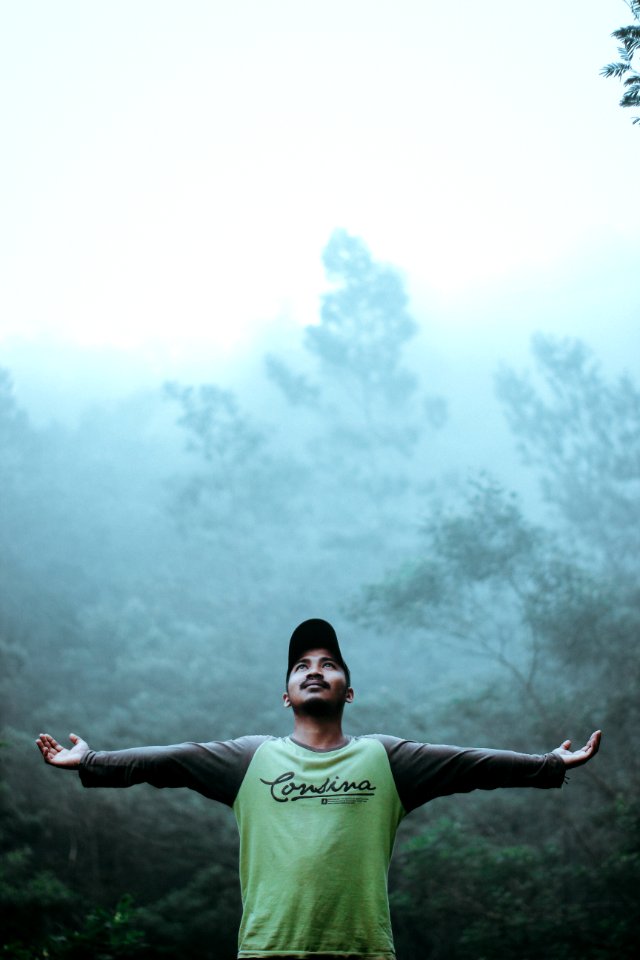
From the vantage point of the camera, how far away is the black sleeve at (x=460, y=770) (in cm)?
167

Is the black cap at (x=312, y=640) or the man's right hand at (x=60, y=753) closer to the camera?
the man's right hand at (x=60, y=753)

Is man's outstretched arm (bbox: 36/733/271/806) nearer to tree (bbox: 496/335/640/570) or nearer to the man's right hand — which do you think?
the man's right hand

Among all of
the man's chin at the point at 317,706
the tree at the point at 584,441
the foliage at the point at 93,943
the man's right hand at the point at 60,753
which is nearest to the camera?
the man's right hand at the point at 60,753

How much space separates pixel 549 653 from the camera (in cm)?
1120

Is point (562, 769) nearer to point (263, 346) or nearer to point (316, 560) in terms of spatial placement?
point (316, 560)

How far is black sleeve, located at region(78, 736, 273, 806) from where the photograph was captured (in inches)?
65.6

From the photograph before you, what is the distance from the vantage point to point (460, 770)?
1702 mm

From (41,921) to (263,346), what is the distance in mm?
10611

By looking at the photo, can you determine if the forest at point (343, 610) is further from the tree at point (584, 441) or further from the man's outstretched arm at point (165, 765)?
the man's outstretched arm at point (165, 765)

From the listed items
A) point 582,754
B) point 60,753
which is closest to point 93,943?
point 60,753

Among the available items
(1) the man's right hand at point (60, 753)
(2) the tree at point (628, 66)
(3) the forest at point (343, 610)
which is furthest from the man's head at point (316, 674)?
(3) the forest at point (343, 610)

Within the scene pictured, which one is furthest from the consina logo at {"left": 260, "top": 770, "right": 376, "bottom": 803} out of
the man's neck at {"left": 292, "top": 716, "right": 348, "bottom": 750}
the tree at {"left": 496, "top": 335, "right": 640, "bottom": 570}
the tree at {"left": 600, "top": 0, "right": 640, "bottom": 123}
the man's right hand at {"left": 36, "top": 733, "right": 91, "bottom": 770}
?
the tree at {"left": 496, "top": 335, "right": 640, "bottom": 570}

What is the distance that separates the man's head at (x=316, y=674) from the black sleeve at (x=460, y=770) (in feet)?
0.52

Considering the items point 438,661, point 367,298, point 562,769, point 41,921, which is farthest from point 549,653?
point 562,769
